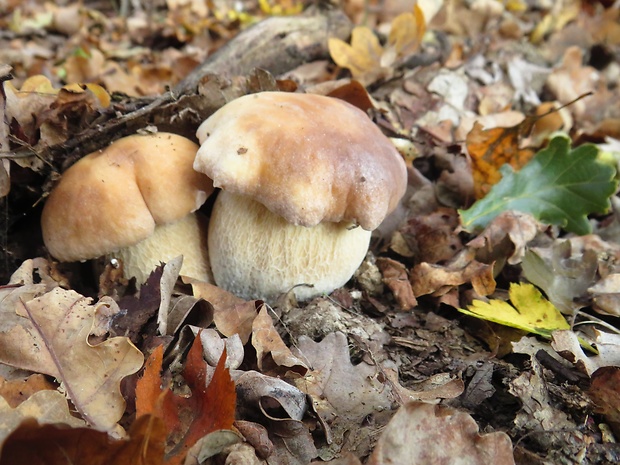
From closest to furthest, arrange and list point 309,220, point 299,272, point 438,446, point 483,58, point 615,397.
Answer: point 438,446 → point 615,397 → point 309,220 → point 299,272 → point 483,58

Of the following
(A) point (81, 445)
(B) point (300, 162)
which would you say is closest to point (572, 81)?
(B) point (300, 162)

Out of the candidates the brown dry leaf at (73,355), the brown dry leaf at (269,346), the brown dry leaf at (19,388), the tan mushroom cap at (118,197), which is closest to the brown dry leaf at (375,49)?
the tan mushroom cap at (118,197)

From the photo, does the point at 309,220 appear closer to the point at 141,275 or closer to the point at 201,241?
the point at 201,241

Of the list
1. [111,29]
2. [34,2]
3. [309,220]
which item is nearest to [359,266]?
[309,220]

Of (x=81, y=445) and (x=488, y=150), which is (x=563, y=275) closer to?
(x=488, y=150)

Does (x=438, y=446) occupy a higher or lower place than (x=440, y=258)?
higher

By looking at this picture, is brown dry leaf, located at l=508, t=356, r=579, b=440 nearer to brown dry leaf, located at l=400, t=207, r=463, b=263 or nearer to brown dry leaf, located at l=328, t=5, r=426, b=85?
brown dry leaf, located at l=400, t=207, r=463, b=263

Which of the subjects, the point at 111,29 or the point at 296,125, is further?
the point at 111,29
